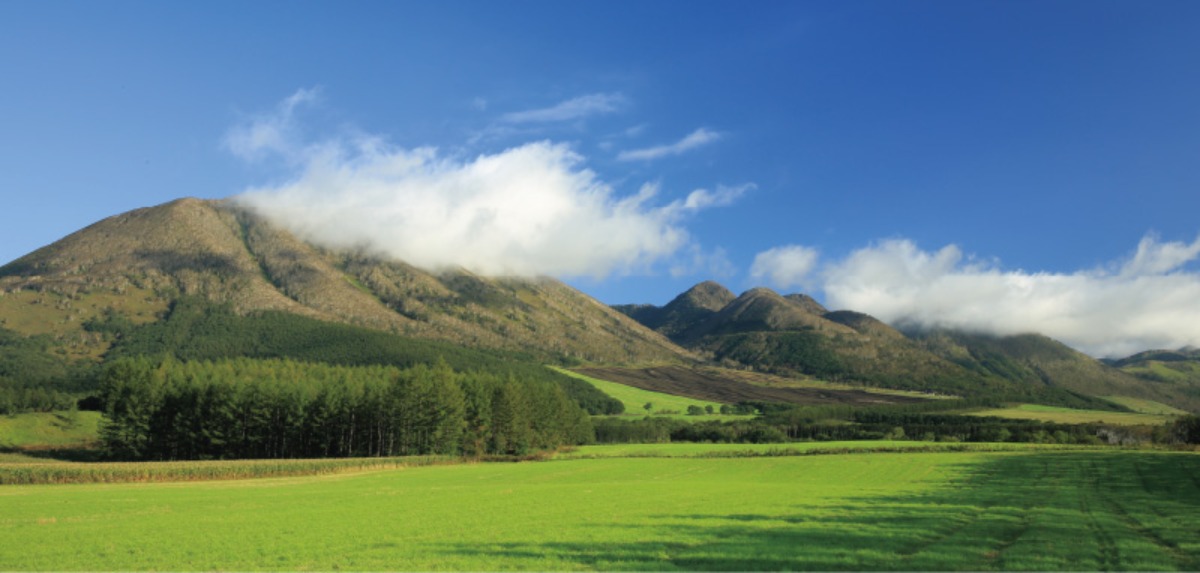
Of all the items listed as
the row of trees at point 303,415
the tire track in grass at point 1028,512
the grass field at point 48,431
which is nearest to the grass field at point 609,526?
the tire track in grass at point 1028,512

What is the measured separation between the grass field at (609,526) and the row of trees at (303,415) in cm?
4948

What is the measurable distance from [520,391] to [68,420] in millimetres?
95991

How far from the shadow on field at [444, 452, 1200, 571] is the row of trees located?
92279 mm

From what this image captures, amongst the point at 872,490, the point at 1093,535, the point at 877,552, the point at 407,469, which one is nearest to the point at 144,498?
the point at 407,469

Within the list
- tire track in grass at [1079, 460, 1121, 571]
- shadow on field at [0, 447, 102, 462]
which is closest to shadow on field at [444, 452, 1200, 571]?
tire track in grass at [1079, 460, 1121, 571]

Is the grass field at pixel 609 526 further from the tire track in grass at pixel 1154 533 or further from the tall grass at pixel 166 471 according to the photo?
the tall grass at pixel 166 471

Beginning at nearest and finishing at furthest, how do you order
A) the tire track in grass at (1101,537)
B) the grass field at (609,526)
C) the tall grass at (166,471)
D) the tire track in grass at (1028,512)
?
→ the tire track in grass at (1101,537)
the tire track in grass at (1028,512)
the grass field at (609,526)
the tall grass at (166,471)

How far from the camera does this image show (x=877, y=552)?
2564cm

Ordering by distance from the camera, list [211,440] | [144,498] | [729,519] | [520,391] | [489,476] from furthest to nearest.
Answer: [520,391] → [211,440] → [489,476] → [144,498] → [729,519]

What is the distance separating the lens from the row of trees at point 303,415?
11600cm

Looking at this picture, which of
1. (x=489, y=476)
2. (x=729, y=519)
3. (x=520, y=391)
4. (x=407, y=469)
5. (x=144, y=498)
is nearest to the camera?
(x=729, y=519)

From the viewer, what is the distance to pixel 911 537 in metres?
29.0

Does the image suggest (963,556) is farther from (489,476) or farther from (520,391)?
(520,391)

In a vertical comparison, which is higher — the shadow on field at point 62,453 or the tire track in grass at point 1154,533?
the tire track in grass at point 1154,533
